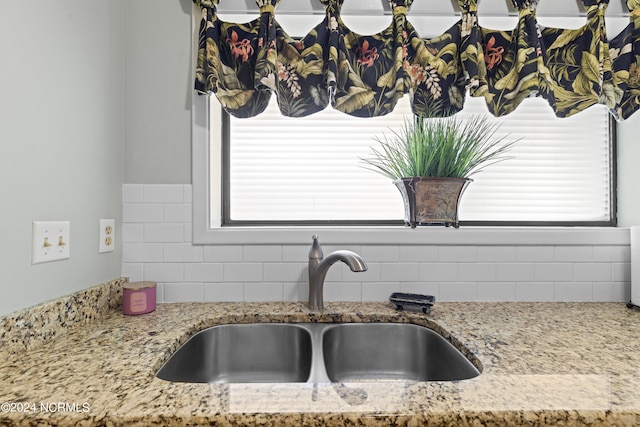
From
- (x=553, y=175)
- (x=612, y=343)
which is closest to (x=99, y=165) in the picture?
(x=612, y=343)

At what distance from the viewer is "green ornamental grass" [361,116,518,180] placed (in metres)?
1.28

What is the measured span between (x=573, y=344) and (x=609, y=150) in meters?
1.04

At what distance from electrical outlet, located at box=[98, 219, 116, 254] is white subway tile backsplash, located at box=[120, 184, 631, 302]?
7 centimetres

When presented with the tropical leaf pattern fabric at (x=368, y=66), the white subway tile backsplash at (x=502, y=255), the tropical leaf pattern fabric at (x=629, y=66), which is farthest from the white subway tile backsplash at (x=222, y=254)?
the tropical leaf pattern fabric at (x=629, y=66)

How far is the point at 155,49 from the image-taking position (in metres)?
1.33

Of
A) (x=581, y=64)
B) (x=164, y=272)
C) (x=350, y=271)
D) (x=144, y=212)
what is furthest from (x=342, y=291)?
(x=581, y=64)

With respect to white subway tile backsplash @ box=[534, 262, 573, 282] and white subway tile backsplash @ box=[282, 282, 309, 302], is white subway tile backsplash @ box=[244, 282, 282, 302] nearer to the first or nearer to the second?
white subway tile backsplash @ box=[282, 282, 309, 302]

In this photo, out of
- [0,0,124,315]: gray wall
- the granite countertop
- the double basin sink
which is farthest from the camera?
the double basin sink

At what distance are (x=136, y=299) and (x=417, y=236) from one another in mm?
1035

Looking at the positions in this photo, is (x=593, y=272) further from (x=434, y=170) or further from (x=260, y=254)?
(x=260, y=254)

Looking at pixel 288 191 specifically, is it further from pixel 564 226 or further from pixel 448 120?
pixel 564 226

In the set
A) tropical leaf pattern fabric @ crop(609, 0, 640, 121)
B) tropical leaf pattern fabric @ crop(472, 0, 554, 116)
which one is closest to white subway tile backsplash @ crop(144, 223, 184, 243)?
tropical leaf pattern fabric @ crop(472, 0, 554, 116)

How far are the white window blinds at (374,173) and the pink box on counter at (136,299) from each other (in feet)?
1.47

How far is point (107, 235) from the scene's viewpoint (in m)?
1.21
